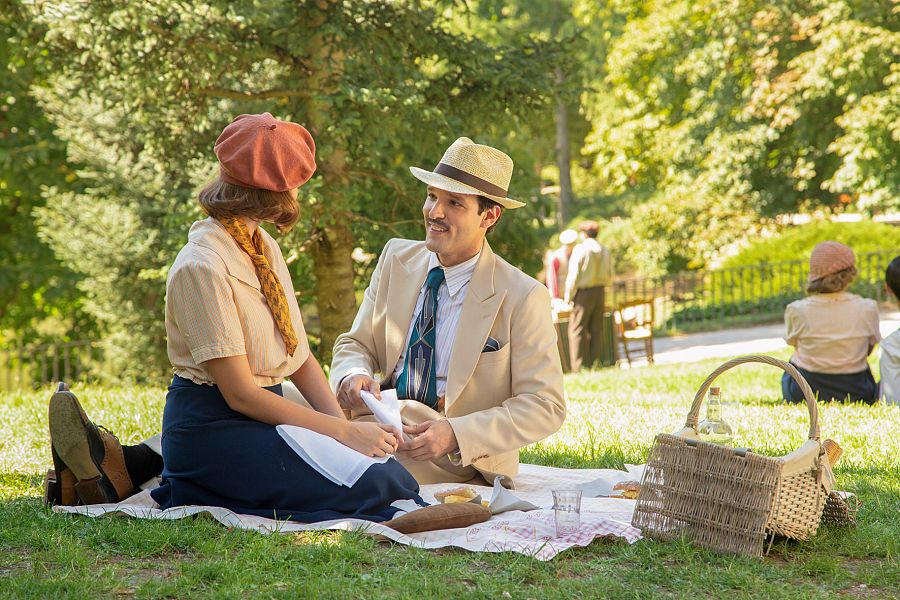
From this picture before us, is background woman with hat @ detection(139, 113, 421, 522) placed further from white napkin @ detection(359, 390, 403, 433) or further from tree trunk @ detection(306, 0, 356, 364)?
tree trunk @ detection(306, 0, 356, 364)

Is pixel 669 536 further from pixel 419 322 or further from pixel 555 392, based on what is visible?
pixel 419 322

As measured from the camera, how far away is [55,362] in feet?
48.0

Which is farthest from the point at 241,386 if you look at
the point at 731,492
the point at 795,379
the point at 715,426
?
the point at 795,379

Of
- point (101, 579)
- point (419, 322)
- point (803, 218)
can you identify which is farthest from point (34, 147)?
point (803, 218)

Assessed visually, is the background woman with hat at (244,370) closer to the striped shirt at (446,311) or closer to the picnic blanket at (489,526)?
the picnic blanket at (489,526)

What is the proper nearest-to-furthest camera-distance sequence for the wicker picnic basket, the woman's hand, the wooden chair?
the wicker picnic basket → the woman's hand → the wooden chair

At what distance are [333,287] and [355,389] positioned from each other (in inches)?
260

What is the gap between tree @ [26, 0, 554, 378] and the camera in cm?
861

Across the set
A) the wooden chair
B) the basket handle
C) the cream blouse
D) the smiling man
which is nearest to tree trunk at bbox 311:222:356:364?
the wooden chair

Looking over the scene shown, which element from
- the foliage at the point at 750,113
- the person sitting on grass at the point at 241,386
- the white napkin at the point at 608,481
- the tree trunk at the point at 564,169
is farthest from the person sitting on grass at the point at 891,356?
the tree trunk at the point at 564,169

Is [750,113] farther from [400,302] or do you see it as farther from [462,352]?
[462,352]

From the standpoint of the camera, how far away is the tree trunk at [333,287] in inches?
420

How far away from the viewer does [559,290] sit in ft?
46.0

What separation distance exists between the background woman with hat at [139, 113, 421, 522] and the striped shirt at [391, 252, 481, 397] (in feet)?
1.93
